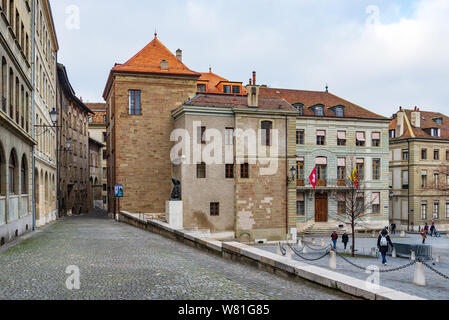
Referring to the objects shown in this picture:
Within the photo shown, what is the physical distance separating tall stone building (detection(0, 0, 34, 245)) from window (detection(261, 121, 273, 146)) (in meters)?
18.4

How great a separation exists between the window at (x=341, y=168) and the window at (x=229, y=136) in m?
15.7

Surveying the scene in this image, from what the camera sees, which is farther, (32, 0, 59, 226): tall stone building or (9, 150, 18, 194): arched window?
(32, 0, 59, 226): tall stone building

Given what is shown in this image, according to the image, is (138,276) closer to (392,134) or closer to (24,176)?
(24,176)

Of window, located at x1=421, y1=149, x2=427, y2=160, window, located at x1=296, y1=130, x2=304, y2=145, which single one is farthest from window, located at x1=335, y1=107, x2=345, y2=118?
window, located at x1=421, y1=149, x2=427, y2=160

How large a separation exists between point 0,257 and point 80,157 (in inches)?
1643

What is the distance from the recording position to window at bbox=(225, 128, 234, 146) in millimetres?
34906

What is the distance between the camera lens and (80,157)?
53.3m

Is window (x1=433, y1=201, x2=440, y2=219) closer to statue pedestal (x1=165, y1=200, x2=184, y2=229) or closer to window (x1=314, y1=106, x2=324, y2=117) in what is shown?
window (x1=314, y1=106, x2=324, y2=117)

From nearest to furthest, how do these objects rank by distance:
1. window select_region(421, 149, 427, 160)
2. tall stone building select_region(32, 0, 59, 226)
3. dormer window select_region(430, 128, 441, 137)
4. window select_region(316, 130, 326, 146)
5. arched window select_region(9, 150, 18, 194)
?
arched window select_region(9, 150, 18, 194) < tall stone building select_region(32, 0, 59, 226) < window select_region(316, 130, 326, 146) < window select_region(421, 149, 427, 160) < dormer window select_region(430, 128, 441, 137)

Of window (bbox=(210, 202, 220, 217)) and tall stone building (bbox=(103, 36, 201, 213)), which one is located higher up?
tall stone building (bbox=(103, 36, 201, 213))

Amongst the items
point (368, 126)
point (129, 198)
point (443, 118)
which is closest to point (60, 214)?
point (129, 198)

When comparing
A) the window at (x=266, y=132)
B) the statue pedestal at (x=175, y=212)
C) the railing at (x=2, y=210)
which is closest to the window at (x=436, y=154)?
the window at (x=266, y=132)

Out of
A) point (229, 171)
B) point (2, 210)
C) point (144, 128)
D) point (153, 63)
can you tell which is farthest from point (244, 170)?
point (2, 210)

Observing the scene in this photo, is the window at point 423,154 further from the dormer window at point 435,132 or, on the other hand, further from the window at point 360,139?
the window at point 360,139
